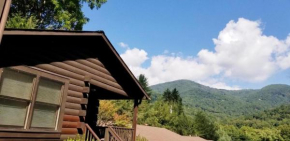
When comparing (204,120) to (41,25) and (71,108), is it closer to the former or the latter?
(41,25)

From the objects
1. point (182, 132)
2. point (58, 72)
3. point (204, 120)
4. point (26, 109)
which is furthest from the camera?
point (204, 120)

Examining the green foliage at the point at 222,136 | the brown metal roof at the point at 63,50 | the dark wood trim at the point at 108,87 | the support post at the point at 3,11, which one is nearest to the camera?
the support post at the point at 3,11

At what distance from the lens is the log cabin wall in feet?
28.7

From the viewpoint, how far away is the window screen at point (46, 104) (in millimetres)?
7759

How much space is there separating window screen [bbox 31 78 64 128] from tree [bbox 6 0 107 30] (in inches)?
635

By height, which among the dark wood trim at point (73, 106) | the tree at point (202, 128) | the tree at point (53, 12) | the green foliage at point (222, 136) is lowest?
the green foliage at point (222, 136)

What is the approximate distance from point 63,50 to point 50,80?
1.39m

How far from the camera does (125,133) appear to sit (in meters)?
11.4

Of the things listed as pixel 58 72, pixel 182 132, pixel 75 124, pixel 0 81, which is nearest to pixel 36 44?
pixel 58 72

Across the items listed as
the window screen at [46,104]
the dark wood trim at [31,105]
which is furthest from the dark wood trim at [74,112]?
the dark wood trim at [31,105]

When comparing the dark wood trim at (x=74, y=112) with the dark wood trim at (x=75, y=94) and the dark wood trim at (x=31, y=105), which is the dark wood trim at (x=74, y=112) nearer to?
the dark wood trim at (x=75, y=94)

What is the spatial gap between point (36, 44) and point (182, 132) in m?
42.0

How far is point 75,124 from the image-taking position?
930 cm

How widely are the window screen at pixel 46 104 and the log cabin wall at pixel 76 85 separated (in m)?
0.48
